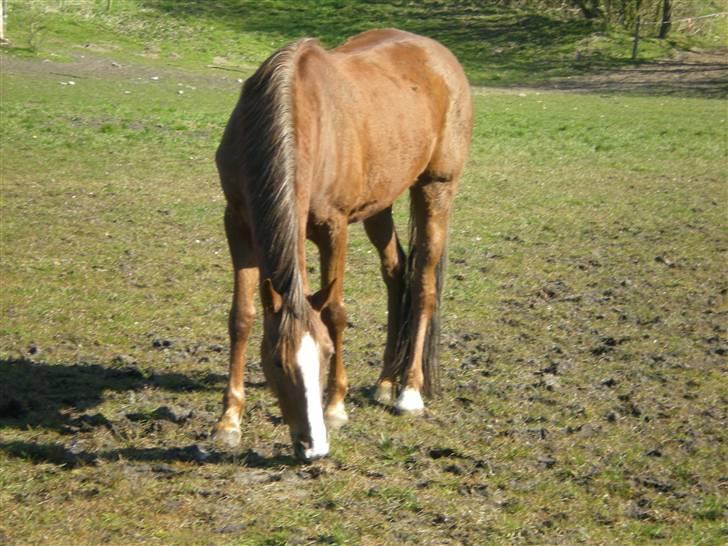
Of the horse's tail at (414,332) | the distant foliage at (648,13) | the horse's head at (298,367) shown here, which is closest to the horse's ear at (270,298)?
the horse's head at (298,367)

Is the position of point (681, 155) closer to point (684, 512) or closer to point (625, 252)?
point (625, 252)

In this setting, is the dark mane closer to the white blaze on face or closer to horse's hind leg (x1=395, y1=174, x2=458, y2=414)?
the white blaze on face

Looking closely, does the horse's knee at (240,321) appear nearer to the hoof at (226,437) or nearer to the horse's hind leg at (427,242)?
the hoof at (226,437)

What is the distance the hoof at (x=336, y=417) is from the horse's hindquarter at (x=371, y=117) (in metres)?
0.97

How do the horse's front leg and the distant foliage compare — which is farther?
the distant foliage

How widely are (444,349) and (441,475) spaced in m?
2.17

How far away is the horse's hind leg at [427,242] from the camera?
20.5 feet

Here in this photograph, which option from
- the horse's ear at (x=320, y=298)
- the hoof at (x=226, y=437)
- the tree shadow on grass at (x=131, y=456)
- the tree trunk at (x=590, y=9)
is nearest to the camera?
the horse's ear at (x=320, y=298)

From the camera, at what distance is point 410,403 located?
18.9 feet

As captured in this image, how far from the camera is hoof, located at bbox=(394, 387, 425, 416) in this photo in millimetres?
5750

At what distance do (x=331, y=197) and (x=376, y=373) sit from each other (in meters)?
1.56

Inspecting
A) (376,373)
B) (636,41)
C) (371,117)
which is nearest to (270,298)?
(371,117)

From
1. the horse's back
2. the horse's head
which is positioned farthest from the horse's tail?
the horse's head

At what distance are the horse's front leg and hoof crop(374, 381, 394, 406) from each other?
44cm
